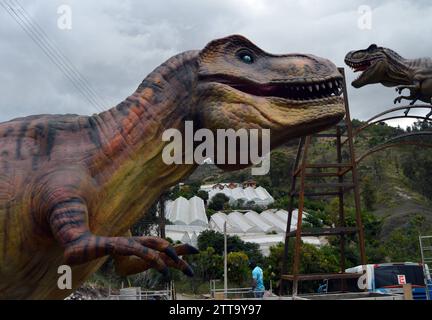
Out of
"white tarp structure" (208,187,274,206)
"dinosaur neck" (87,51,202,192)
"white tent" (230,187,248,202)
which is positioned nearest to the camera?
"dinosaur neck" (87,51,202,192)

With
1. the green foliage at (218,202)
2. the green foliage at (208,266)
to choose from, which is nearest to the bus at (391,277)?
the green foliage at (208,266)

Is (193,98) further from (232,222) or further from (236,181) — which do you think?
(236,181)

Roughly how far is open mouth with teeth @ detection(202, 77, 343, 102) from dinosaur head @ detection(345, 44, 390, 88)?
17.2ft

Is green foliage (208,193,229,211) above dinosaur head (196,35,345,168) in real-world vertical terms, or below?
above

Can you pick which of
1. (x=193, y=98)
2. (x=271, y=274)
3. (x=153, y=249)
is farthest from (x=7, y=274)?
(x=271, y=274)

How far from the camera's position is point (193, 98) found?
2.18 meters

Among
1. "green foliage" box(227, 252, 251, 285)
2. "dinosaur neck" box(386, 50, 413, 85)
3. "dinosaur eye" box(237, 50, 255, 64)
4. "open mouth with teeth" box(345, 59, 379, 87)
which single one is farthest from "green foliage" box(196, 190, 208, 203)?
"dinosaur eye" box(237, 50, 255, 64)

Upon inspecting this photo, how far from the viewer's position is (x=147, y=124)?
213 centimetres

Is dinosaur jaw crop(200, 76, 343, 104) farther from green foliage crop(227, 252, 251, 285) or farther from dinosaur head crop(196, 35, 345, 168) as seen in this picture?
green foliage crop(227, 252, 251, 285)

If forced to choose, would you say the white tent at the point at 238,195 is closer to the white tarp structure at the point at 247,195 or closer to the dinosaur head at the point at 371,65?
the white tarp structure at the point at 247,195

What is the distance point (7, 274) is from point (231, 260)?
19735 mm

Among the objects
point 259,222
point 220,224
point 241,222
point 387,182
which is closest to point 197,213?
point 220,224

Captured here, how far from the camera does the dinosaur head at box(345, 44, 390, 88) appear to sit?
702cm

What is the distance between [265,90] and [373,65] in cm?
542
